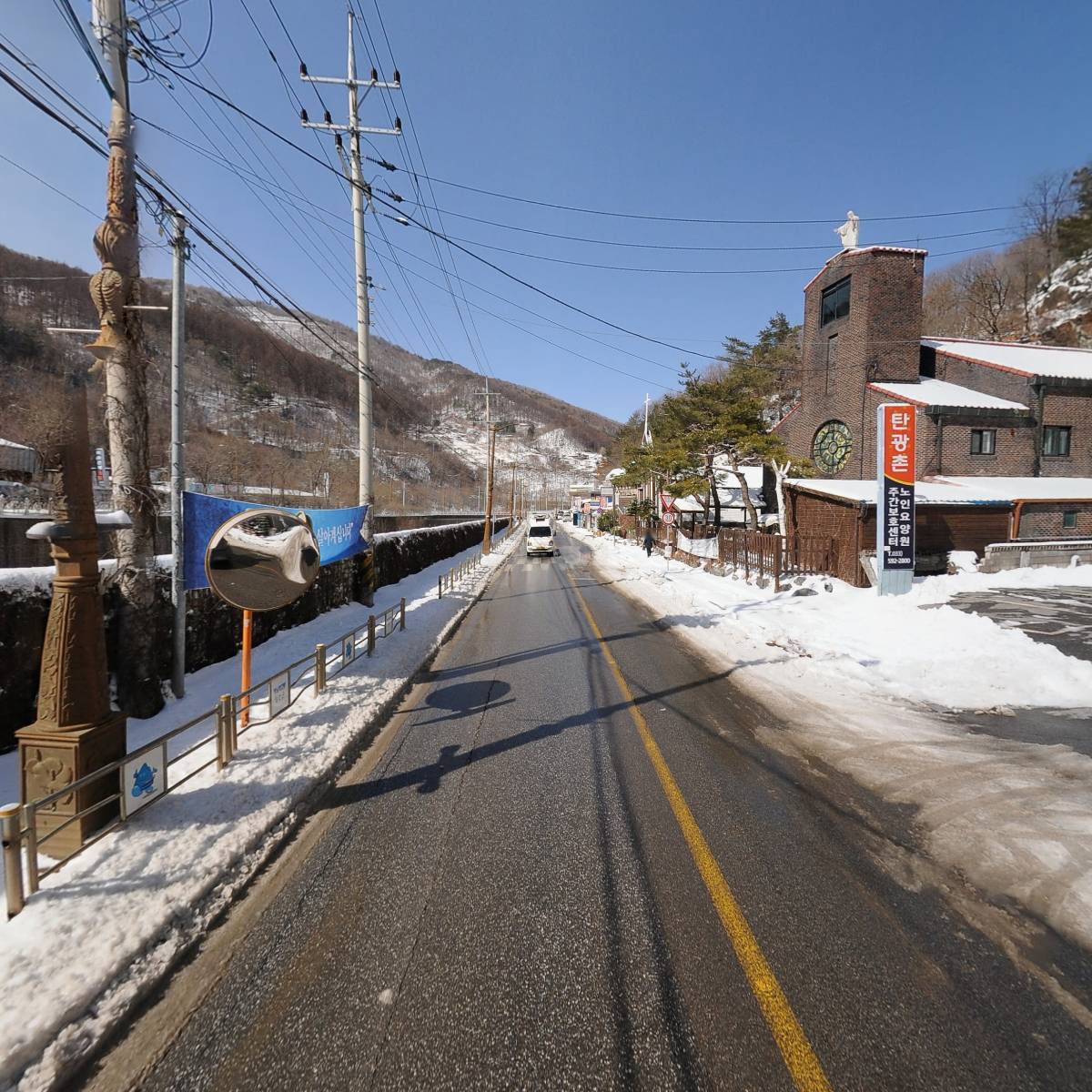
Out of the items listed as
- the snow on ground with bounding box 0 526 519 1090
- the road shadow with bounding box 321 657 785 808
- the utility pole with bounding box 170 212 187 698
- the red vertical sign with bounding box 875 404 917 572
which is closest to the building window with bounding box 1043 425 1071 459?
the red vertical sign with bounding box 875 404 917 572

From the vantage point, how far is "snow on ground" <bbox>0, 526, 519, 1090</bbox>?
2.45 m

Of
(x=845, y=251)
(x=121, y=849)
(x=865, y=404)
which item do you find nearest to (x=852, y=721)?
(x=121, y=849)

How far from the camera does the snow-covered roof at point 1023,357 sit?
1019 inches

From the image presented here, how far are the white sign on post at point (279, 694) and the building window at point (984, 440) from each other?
29.6 metres

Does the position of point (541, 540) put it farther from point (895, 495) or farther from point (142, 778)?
point (142, 778)

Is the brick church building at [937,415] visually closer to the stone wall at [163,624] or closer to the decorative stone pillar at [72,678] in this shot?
the stone wall at [163,624]

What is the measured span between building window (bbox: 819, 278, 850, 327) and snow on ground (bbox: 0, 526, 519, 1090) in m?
31.8

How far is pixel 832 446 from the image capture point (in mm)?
28344

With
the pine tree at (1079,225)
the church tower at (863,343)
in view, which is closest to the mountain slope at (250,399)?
the church tower at (863,343)

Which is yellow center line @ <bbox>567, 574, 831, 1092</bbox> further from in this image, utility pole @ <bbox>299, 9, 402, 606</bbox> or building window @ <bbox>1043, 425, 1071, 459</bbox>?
building window @ <bbox>1043, 425, 1071, 459</bbox>

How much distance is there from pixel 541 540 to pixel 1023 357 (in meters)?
28.4

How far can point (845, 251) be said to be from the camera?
28219 mm

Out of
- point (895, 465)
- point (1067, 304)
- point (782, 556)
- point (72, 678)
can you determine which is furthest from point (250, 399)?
point (1067, 304)

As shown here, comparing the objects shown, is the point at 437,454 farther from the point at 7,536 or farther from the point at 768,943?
the point at 768,943
